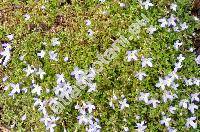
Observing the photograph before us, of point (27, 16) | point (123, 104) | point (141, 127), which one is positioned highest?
point (27, 16)

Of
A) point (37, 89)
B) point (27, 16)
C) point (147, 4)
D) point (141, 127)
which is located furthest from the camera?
point (27, 16)

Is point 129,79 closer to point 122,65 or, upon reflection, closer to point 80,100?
point 122,65

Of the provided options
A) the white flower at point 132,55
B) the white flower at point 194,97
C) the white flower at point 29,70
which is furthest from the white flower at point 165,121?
the white flower at point 29,70

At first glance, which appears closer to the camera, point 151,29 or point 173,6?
point 151,29

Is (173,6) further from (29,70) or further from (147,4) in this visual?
(29,70)

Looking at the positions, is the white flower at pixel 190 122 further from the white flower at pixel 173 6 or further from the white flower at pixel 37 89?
the white flower at pixel 37 89

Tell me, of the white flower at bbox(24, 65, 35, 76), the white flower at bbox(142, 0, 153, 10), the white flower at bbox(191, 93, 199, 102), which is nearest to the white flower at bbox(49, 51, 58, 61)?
the white flower at bbox(24, 65, 35, 76)

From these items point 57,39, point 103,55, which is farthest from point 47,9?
point 103,55

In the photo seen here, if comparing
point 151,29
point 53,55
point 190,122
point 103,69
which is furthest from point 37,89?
point 190,122

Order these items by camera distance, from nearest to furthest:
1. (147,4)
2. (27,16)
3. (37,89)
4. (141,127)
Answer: (141,127)
(37,89)
(147,4)
(27,16)
